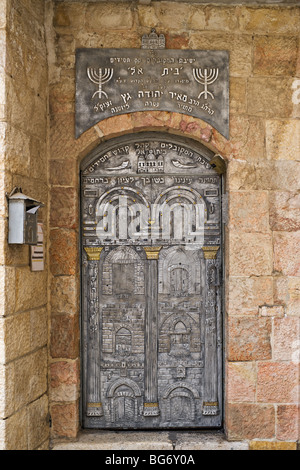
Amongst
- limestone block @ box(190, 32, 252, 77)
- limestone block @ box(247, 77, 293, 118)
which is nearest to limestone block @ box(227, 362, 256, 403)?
limestone block @ box(247, 77, 293, 118)

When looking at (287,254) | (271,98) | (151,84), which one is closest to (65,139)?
(151,84)

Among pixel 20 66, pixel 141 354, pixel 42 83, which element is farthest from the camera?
pixel 141 354

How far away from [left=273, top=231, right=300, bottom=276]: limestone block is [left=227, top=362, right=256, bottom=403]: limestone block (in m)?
0.78

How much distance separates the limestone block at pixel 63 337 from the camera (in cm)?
331

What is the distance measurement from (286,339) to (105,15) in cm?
280

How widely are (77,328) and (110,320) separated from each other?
10.6 inches

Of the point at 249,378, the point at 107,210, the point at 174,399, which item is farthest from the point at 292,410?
the point at 107,210

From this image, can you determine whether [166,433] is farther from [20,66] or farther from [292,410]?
[20,66]

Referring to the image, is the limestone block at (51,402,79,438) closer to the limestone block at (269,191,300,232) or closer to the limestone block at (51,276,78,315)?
the limestone block at (51,276,78,315)

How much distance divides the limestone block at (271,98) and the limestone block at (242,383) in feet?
6.32

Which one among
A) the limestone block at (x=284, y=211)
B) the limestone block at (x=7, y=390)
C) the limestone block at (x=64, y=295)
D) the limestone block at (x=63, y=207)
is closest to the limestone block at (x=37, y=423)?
the limestone block at (x=7, y=390)

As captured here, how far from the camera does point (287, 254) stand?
3.31 meters

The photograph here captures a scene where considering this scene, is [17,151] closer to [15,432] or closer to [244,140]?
[244,140]

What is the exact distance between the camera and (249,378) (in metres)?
3.29
